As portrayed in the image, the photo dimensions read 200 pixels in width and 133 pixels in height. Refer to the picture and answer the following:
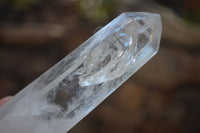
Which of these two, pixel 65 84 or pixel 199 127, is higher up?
pixel 65 84

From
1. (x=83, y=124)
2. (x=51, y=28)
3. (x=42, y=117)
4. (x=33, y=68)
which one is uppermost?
(x=42, y=117)

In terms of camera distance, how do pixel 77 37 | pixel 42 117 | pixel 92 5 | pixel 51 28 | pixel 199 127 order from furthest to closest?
pixel 92 5
pixel 51 28
pixel 77 37
pixel 199 127
pixel 42 117

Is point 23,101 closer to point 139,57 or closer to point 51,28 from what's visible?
point 139,57

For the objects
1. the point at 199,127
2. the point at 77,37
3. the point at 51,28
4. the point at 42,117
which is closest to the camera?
the point at 42,117

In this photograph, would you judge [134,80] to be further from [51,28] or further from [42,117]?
[42,117]

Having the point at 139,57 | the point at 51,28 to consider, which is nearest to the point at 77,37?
the point at 51,28

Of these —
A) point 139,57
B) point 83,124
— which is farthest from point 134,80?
point 139,57

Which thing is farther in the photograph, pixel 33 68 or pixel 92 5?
pixel 92 5
